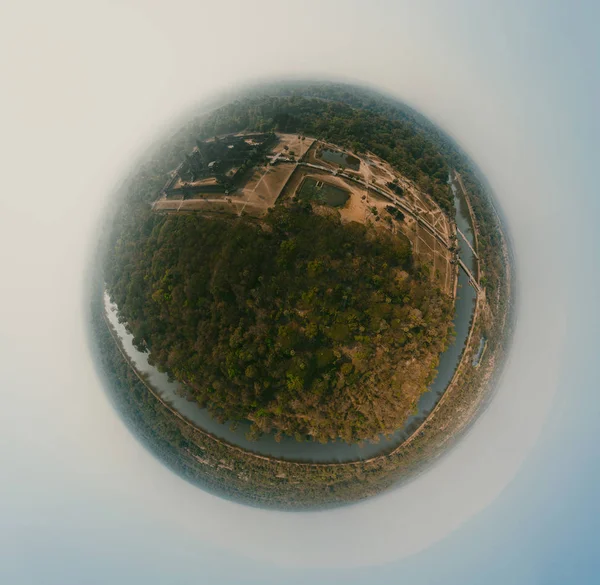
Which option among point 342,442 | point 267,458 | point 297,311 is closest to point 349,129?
point 297,311

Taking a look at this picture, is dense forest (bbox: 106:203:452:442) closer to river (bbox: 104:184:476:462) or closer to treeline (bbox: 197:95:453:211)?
river (bbox: 104:184:476:462)

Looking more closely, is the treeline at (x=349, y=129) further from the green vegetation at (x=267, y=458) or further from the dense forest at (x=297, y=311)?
the dense forest at (x=297, y=311)

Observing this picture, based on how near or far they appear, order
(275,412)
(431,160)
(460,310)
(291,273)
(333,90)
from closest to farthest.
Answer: (291,273) → (275,412) → (460,310) → (431,160) → (333,90)

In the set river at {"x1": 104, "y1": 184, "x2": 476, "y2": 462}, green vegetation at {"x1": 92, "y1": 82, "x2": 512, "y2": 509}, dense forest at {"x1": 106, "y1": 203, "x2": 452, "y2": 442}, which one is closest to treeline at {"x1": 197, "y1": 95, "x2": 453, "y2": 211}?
green vegetation at {"x1": 92, "y1": 82, "x2": 512, "y2": 509}

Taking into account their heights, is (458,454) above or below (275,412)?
above

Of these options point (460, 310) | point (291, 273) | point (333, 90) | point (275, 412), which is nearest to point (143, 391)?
point (275, 412)

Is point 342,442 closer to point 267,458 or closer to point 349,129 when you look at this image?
point 267,458

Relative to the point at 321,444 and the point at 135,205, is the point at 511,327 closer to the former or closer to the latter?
the point at 321,444
